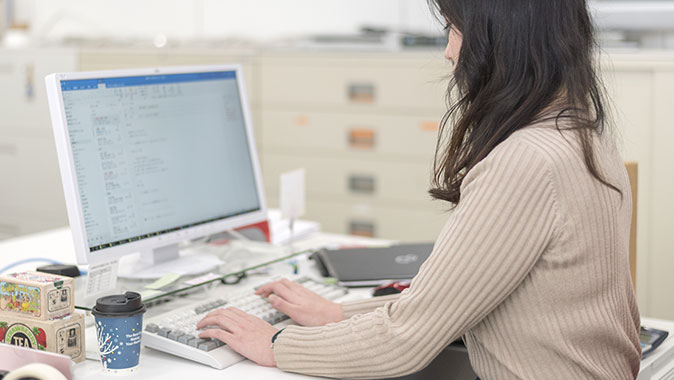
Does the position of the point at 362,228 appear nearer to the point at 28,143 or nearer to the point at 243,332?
the point at 28,143

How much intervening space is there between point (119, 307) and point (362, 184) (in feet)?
6.59

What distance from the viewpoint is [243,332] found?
1254 millimetres

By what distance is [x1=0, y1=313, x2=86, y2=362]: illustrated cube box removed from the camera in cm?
117

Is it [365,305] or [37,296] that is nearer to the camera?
[37,296]

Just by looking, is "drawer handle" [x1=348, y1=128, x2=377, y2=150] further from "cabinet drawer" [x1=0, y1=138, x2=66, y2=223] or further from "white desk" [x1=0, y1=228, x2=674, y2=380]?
"white desk" [x1=0, y1=228, x2=674, y2=380]

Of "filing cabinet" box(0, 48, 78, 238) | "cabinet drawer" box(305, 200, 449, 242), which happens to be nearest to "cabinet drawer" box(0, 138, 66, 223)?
"filing cabinet" box(0, 48, 78, 238)

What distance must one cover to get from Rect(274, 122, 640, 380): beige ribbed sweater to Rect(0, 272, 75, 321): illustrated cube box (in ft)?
1.32

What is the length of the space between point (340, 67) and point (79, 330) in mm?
2013

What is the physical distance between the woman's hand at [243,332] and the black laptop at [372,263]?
0.40 meters

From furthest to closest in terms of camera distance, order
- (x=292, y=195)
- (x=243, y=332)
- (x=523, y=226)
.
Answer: (x=292, y=195) < (x=243, y=332) < (x=523, y=226)

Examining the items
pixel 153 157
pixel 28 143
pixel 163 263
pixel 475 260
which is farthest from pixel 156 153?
pixel 28 143

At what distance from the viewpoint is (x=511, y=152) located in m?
1.03

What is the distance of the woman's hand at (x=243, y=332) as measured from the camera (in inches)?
48.2

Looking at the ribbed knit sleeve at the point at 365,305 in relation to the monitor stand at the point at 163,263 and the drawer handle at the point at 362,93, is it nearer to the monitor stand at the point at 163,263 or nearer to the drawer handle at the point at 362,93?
the monitor stand at the point at 163,263
